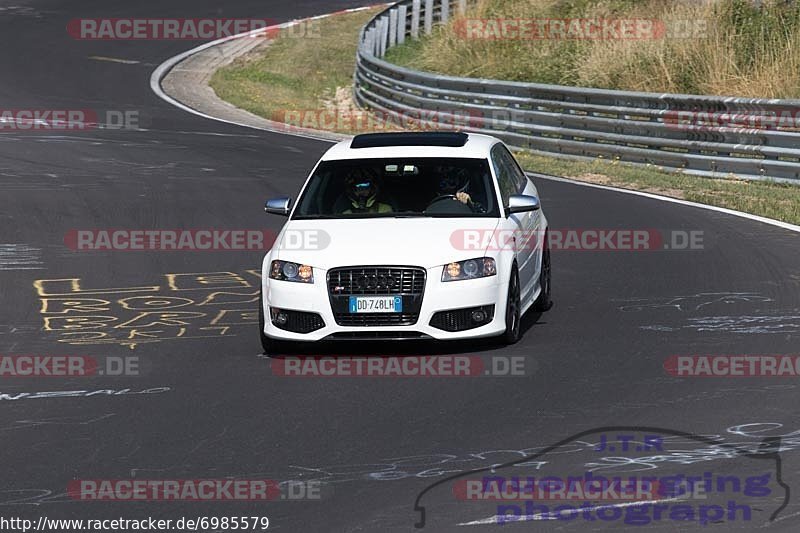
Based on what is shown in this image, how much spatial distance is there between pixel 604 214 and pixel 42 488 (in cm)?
1210

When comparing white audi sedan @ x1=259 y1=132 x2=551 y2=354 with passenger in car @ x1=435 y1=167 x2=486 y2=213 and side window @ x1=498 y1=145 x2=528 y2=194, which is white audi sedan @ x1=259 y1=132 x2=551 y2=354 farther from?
side window @ x1=498 y1=145 x2=528 y2=194

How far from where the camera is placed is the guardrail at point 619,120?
21484mm

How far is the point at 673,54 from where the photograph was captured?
2805 cm

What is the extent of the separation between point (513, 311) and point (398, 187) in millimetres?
1657

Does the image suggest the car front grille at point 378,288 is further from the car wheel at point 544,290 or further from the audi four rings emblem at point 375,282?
the car wheel at point 544,290

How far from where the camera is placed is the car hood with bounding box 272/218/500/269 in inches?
436

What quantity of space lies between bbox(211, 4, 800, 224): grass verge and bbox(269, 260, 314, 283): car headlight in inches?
344

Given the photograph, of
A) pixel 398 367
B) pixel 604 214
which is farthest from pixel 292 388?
Result: pixel 604 214

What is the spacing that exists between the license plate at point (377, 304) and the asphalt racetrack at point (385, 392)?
455mm

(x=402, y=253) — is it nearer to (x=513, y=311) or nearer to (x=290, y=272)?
(x=290, y=272)

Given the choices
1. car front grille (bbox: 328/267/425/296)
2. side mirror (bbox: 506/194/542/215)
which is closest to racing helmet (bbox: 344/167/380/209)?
side mirror (bbox: 506/194/542/215)

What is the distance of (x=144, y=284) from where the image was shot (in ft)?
48.1

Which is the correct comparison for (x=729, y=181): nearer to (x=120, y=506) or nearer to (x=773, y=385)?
(x=773, y=385)

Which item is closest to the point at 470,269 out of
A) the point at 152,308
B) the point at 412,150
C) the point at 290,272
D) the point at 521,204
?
the point at 521,204
